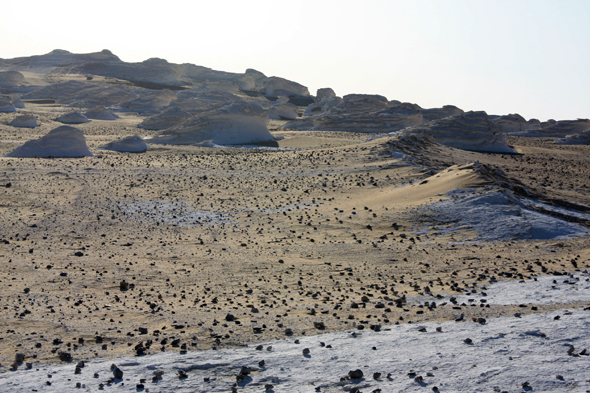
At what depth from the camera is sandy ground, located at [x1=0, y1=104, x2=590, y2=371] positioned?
18.3 ft

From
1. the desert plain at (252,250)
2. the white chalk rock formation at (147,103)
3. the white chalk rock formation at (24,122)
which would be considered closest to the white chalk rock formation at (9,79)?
the white chalk rock formation at (147,103)

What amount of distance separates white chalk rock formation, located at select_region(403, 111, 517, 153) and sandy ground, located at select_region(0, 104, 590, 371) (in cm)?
1019

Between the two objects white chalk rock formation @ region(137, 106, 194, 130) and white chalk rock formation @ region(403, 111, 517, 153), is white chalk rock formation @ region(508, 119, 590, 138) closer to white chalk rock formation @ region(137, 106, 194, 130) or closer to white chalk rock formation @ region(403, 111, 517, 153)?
white chalk rock formation @ region(403, 111, 517, 153)

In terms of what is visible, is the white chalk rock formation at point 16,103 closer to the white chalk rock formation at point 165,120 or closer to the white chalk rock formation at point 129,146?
the white chalk rock formation at point 165,120

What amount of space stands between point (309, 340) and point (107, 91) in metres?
52.2

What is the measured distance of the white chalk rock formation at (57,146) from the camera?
69.7ft

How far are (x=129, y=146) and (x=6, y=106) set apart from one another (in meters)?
19.6

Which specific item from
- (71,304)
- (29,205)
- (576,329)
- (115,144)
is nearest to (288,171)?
(29,205)

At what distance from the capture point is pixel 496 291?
21.6 ft

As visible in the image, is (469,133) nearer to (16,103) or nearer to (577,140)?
(577,140)

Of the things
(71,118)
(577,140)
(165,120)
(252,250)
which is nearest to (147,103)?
(71,118)

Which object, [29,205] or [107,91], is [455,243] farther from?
[107,91]

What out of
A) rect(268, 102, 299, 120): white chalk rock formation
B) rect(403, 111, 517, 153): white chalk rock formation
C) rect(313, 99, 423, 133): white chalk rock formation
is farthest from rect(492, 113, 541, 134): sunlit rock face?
rect(403, 111, 517, 153): white chalk rock formation

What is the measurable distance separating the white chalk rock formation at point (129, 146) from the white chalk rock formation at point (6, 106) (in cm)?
1787
